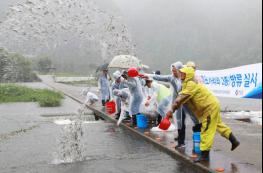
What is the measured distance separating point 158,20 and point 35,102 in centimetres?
5147

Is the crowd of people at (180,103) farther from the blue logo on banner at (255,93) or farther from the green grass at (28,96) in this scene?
the green grass at (28,96)

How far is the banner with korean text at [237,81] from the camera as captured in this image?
10141 millimetres

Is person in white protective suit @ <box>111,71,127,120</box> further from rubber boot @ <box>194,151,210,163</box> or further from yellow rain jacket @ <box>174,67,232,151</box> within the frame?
rubber boot @ <box>194,151,210,163</box>

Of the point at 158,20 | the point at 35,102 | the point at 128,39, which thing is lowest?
the point at 35,102

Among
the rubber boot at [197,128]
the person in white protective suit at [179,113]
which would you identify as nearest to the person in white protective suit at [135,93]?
the person in white protective suit at [179,113]

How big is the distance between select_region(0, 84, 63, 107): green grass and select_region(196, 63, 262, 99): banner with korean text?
332 inches

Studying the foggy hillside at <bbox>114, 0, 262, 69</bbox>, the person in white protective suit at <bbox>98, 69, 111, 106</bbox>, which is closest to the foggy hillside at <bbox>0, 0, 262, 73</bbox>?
the foggy hillside at <bbox>114, 0, 262, 69</bbox>

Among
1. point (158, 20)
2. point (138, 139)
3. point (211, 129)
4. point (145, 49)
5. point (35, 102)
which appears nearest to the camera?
point (211, 129)

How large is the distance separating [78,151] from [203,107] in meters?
2.54

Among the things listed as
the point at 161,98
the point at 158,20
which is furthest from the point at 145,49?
the point at 161,98

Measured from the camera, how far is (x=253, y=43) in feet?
197

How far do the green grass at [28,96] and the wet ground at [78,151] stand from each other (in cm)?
696

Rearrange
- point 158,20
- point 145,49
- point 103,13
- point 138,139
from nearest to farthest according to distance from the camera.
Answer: point 138,139
point 103,13
point 145,49
point 158,20

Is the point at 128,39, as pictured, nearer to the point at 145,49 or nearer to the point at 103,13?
the point at 103,13
